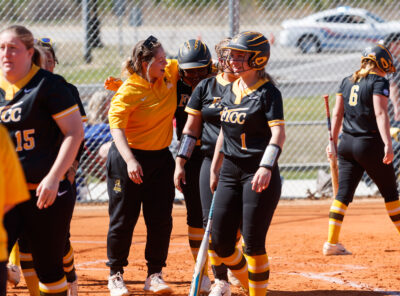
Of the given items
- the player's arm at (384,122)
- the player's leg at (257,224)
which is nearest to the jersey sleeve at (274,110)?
the player's leg at (257,224)

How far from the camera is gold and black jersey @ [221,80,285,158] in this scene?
15.8ft

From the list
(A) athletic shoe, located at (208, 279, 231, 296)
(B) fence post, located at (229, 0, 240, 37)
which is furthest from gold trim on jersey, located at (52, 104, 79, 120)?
(B) fence post, located at (229, 0, 240, 37)

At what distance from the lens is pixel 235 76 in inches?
217

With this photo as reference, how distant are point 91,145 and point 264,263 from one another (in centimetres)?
615

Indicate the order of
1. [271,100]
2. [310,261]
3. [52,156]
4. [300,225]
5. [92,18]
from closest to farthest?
1. [52,156]
2. [271,100]
3. [310,261]
4. [300,225]
5. [92,18]

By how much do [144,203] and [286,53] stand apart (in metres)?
14.0

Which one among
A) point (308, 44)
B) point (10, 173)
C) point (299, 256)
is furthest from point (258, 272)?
point (308, 44)

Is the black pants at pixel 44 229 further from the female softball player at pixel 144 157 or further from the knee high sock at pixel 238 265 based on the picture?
the knee high sock at pixel 238 265

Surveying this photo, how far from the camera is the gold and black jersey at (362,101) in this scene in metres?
6.93

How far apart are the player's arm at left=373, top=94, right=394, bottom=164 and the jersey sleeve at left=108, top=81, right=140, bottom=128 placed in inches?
101

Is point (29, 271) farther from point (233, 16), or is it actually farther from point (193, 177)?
point (233, 16)

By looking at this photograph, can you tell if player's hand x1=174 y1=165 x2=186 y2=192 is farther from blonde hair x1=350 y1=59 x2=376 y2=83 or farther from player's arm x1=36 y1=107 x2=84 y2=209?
blonde hair x1=350 y1=59 x2=376 y2=83

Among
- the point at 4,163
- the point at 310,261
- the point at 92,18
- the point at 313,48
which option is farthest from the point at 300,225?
the point at 313,48

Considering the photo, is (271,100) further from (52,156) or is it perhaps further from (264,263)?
(52,156)
